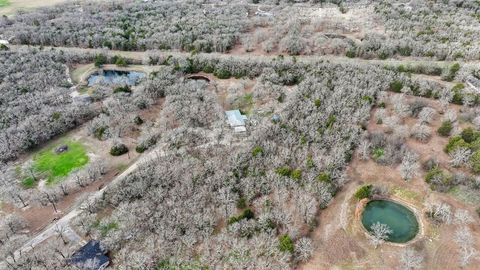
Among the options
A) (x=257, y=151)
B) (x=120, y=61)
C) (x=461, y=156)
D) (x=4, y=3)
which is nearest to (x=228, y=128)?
(x=257, y=151)

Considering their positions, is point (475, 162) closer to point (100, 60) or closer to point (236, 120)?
point (236, 120)

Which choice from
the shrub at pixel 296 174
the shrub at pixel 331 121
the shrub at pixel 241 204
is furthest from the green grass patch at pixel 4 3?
the shrub at pixel 296 174

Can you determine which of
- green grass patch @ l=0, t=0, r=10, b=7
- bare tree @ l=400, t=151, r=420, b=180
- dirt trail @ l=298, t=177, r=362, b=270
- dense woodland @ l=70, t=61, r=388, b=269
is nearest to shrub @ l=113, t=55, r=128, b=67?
dense woodland @ l=70, t=61, r=388, b=269

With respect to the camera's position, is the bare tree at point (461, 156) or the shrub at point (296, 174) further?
the bare tree at point (461, 156)

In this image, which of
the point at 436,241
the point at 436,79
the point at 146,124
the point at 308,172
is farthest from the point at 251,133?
the point at 436,79

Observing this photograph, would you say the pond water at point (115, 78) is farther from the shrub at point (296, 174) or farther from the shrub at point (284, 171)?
the shrub at point (296, 174)

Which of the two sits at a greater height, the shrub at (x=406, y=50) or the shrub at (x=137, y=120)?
the shrub at (x=406, y=50)

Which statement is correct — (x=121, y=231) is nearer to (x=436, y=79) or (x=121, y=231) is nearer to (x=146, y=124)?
(x=146, y=124)
